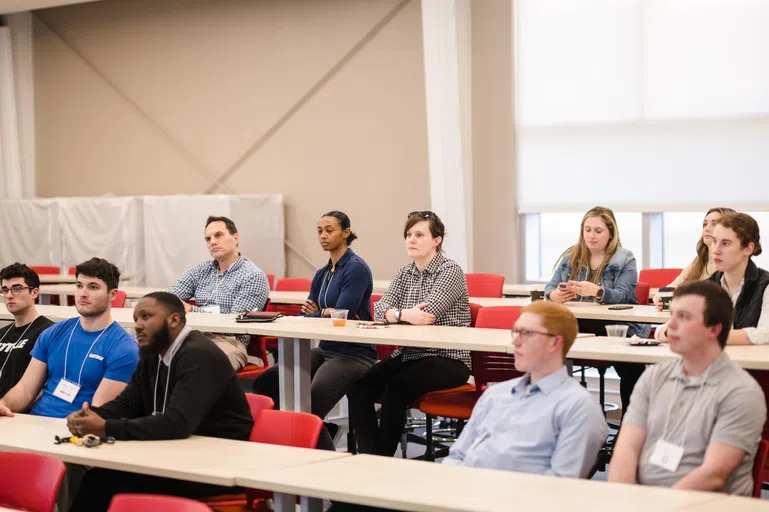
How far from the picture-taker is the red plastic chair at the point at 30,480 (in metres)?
2.76

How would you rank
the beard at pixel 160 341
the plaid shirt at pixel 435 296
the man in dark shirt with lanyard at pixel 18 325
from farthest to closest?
the plaid shirt at pixel 435 296
the man in dark shirt with lanyard at pixel 18 325
the beard at pixel 160 341

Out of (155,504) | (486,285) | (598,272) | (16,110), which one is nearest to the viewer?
(155,504)

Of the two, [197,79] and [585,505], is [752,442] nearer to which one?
[585,505]

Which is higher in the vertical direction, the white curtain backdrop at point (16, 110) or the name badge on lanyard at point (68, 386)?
the white curtain backdrop at point (16, 110)

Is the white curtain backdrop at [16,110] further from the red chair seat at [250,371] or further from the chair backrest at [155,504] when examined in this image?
the chair backrest at [155,504]

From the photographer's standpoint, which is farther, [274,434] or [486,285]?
[486,285]

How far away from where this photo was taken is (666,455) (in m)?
2.74

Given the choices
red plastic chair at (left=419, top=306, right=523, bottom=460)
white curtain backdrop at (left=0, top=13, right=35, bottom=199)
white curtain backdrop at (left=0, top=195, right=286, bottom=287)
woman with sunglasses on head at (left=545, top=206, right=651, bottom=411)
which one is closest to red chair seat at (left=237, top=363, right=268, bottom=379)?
red plastic chair at (left=419, top=306, right=523, bottom=460)

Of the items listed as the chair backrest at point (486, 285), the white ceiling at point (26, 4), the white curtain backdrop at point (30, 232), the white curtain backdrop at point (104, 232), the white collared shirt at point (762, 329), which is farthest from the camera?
the white curtain backdrop at point (30, 232)

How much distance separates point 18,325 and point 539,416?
2.82 meters

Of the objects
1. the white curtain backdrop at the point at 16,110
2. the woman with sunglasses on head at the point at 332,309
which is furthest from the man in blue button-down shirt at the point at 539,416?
the white curtain backdrop at the point at 16,110

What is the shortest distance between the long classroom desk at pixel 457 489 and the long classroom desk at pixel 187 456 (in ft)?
0.28

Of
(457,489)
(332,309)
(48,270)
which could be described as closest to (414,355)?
(332,309)

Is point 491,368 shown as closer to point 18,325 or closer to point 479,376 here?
point 479,376
